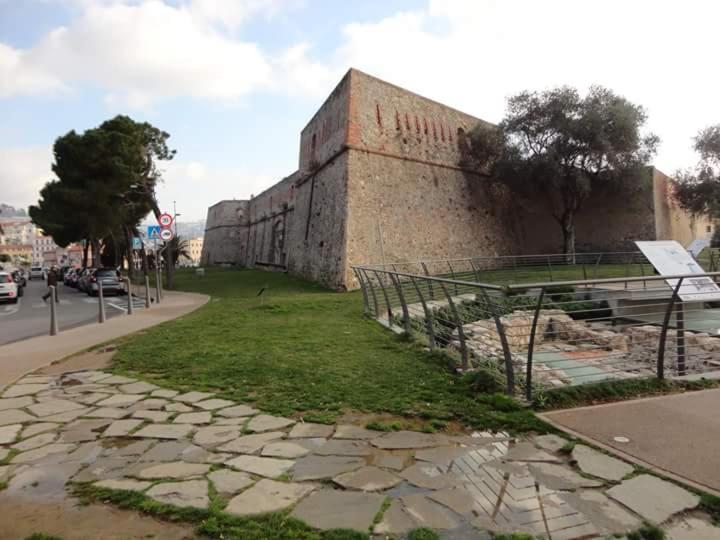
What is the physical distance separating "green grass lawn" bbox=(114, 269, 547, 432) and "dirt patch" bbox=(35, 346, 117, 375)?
7.0 inches

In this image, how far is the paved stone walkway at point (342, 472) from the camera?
7.57 feet

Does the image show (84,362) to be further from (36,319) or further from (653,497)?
(36,319)

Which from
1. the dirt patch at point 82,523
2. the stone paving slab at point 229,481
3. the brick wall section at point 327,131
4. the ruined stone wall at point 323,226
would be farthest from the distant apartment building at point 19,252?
the stone paving slab at point 229,481

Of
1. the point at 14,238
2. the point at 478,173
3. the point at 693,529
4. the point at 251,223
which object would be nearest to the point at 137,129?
the point at 478,173

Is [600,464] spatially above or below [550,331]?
below

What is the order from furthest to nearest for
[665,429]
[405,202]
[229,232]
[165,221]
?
[229,232]
[405,202]
[165,221]
[665,429]

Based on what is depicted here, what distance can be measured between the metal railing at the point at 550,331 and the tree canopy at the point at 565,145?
1074cm

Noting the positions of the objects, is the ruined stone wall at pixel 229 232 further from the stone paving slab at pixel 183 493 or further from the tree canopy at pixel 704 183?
the stone paving slab at pixel 183 493

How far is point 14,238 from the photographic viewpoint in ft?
387

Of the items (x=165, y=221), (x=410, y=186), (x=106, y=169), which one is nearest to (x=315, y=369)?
(x=165, y=221)

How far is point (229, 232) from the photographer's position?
47.2 m

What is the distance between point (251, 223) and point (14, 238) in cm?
10774

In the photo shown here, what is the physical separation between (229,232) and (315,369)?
1739 inches

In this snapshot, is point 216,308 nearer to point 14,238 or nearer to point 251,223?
point 251,223
